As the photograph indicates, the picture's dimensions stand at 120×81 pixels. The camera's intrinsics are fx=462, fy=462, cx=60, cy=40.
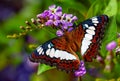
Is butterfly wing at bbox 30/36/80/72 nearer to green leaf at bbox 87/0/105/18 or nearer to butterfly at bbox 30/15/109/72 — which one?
butterfly at bbox 30/15/109/72

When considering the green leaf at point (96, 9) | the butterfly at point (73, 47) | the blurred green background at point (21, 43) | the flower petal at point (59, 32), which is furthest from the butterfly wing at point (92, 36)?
the blurred green background at point (21, 43)

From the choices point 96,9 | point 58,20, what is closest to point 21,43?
point 96,9

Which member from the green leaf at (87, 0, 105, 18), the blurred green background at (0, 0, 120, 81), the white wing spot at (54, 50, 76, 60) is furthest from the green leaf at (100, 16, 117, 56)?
the blurred green background at (0, 0, 120, 81)

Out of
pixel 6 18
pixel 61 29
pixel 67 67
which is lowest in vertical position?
pixel 67 67

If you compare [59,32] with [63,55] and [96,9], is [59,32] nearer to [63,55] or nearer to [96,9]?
[63,55]

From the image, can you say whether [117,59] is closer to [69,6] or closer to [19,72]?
[69,6]

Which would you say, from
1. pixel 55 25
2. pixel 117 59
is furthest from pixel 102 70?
pixel 55 25
